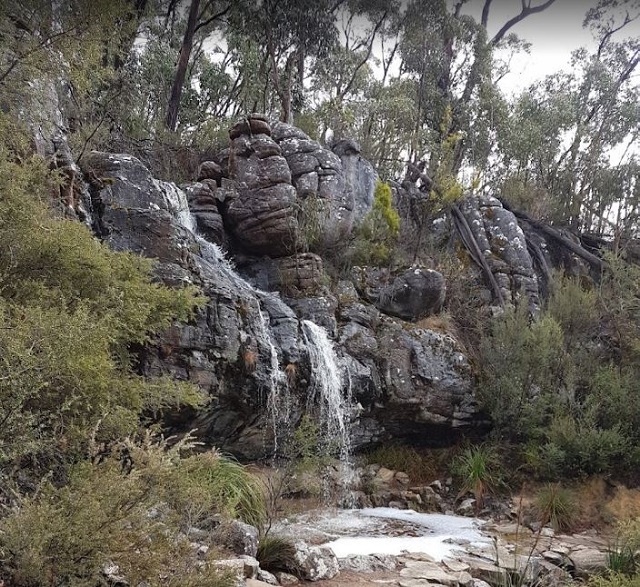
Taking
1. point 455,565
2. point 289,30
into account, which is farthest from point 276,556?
point 289,30

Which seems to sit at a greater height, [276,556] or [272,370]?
[272,370]

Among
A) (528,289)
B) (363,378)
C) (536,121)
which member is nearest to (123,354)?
(363,378)

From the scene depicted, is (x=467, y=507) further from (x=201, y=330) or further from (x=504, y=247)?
(x=504, y=247)

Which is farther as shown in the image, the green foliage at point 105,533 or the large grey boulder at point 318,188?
the large grey boulder at point 318,188

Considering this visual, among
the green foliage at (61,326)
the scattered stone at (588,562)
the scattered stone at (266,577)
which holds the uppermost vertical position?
the green foliage at (61,326)

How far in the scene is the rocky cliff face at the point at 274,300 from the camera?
8633 millimetres

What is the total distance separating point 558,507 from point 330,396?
4.21m

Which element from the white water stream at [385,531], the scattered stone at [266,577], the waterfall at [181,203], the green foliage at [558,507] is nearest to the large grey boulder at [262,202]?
the waterfall at [181,203]

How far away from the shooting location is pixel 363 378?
1102 cm

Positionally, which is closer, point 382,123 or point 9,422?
point 9,422

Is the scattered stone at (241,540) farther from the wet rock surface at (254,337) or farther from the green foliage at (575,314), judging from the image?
the green foliage at (575,314)

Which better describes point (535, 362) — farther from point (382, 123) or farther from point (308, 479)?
point (382, 123)

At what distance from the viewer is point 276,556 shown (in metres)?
5.54

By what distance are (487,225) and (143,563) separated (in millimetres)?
15247
